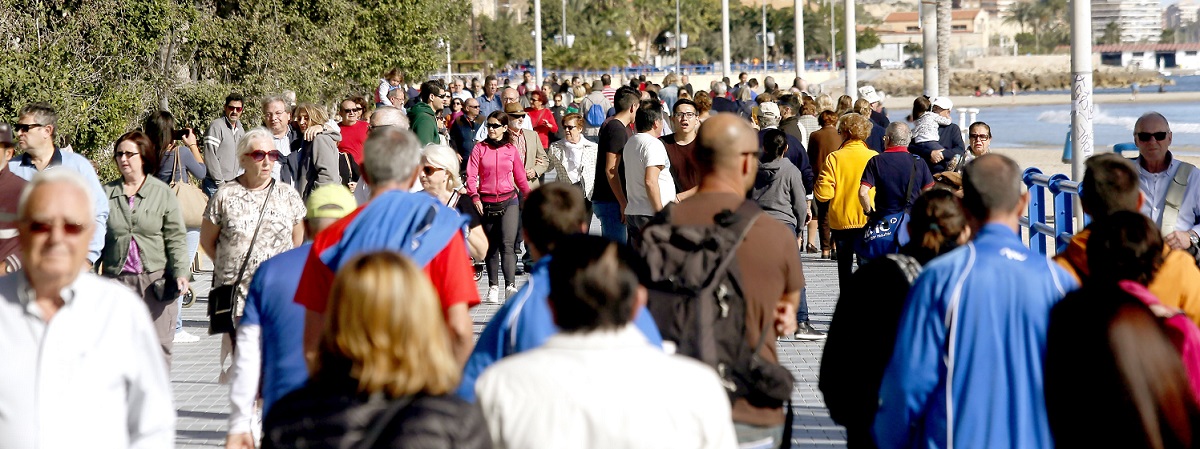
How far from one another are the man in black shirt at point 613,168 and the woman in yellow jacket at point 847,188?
1.42 meters

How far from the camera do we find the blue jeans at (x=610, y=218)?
10.9 meters

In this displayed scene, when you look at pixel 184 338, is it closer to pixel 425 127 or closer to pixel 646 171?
pixel 646 171

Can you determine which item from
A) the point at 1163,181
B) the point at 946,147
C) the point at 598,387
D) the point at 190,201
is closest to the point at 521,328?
the point at 598,387

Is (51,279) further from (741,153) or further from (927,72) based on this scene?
(927,72)

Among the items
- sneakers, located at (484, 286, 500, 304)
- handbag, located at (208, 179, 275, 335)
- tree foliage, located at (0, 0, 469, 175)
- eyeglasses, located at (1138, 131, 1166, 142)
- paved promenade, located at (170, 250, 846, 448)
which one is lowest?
paved promenade, located at (170, 250, 846, 448)

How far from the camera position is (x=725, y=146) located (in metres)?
4.52

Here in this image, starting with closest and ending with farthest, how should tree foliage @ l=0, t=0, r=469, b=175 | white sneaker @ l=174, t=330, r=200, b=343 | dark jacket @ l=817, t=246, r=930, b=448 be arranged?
1. dark jacket @ l=817, t=246, r=930, b=448
2. white sneaker @ l=174, t=330, r=200, b=343
3. tree foliage @ l=0, t=0, r=469, b=175

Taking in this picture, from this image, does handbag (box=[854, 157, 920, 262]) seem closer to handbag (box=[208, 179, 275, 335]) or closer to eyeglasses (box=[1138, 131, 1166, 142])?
eyeglasses (box=[1138, 131, 1166, 142])

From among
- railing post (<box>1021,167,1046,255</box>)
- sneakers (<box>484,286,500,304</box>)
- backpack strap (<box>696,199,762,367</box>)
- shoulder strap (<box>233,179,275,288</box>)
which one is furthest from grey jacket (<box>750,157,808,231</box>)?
backpack strap (<box>696,199,762,367</box>)

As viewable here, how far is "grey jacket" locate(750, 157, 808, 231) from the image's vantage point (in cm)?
1097

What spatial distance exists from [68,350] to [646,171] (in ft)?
19.4

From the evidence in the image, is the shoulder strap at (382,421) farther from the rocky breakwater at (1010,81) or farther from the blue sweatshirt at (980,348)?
the rocky breakwater at (1010,81)

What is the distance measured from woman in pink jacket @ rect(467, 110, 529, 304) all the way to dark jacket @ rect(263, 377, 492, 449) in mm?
8558

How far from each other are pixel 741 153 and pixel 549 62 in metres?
99.8
